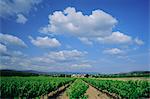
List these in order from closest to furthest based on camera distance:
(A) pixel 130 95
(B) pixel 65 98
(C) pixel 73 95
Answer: (C) pixel 73 95
(A) pixel 130 95
(B) pixel 65 98

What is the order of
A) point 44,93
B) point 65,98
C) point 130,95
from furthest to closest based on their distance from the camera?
point 44,93 → point 65,98 → point 130,95

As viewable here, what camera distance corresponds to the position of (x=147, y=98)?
59.2 ft

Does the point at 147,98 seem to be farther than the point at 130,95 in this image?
Yes

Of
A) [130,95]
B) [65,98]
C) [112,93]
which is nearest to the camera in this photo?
[130,95]

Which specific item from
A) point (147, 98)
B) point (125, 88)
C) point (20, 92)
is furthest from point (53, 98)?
point (147, 98)

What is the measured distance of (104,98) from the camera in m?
18.8

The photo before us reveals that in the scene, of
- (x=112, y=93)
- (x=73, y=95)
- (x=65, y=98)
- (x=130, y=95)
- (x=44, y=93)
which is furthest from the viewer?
(x=112, y=93)

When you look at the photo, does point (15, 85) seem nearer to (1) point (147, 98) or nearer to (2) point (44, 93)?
(2) point (44, 93)

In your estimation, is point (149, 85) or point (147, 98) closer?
point (147, 98)

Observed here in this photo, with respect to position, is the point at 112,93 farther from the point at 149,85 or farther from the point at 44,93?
the point at 44,93

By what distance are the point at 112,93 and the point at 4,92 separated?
10303 mm

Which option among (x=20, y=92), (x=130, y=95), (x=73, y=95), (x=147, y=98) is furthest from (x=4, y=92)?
(x=147, y=98)

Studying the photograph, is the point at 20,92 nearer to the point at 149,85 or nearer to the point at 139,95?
the point at 139,95

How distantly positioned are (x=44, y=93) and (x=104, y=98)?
16.1 ft
